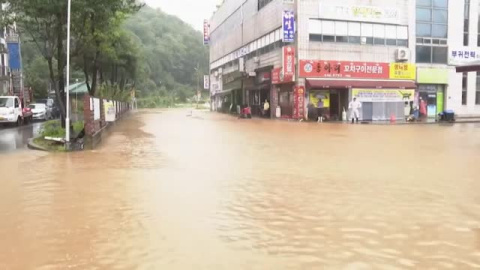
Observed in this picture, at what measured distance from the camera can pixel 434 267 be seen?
501cm

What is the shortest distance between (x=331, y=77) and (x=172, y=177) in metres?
26.2

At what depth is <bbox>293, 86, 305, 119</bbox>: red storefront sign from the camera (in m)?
34.6

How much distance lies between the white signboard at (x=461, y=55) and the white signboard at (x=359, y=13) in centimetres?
526

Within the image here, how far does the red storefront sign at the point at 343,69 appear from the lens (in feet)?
113

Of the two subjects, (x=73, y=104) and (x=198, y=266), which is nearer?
(x=198, y=266)

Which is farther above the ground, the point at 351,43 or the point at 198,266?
the point at 351,43

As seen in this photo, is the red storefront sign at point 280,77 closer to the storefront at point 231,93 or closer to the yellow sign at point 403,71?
the yellow sign at point 403,71

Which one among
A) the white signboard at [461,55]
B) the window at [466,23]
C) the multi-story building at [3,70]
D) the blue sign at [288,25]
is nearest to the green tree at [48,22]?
the blue sign at [288,25]

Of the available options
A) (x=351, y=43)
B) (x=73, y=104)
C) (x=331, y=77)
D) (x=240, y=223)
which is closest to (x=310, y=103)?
(x=331, y=77)

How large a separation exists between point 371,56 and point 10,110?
23652 mm

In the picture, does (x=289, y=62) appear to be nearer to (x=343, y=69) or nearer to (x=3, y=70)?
(x=343, y=69)

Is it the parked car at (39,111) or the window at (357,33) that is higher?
the window at (357,33)

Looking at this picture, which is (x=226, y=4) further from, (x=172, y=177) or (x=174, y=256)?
(x=174, y=256)

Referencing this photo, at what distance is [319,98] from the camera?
117ft
